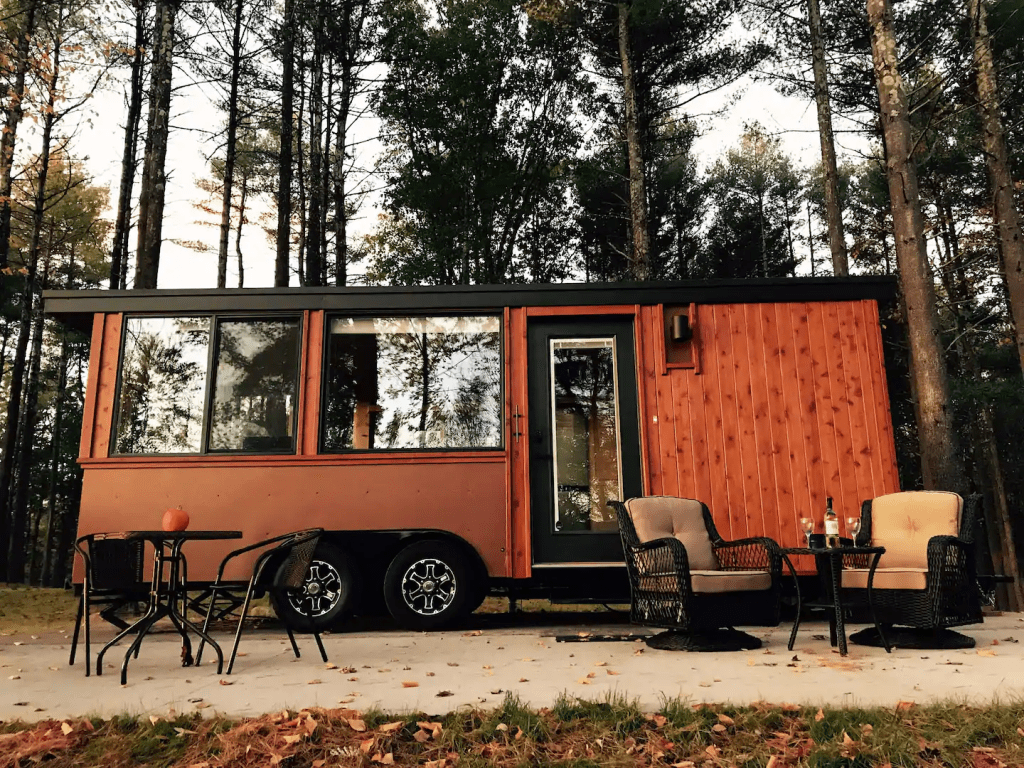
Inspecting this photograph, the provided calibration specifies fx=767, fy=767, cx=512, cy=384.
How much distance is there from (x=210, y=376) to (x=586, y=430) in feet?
9.19

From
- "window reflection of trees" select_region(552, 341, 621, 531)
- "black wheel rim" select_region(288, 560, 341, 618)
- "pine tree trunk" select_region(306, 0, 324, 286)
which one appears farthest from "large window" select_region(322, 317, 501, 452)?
"pine tree trunk" select_region(306, 0, 324, 286)

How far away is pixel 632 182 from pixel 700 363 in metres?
6.31

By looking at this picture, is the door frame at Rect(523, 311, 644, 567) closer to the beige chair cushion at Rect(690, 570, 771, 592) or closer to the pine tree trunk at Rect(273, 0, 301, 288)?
the beige chair cushion at Rect(690, 570, 771, 592)

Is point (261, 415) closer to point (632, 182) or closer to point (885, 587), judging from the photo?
point (885, 587)

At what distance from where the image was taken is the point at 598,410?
5809mm

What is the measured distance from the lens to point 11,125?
1187 cm

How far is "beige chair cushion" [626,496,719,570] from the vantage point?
15.5ft


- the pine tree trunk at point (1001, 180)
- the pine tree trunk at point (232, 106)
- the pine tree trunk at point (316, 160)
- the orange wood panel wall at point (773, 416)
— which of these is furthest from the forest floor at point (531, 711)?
the pine tree trunk at point (232, 106)

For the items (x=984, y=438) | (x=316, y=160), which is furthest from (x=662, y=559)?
(x=984, y=438)

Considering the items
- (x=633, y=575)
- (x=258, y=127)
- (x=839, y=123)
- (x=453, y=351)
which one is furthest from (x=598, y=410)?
(x=258, y=127)

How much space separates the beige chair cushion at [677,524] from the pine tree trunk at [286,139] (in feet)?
30.9

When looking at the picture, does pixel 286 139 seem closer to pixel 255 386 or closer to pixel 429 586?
pixel 255 386

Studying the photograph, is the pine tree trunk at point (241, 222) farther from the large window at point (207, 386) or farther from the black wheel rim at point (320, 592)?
the black wheel rim at point (320, 592)

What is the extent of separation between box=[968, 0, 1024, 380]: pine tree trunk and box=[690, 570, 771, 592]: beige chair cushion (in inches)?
266
